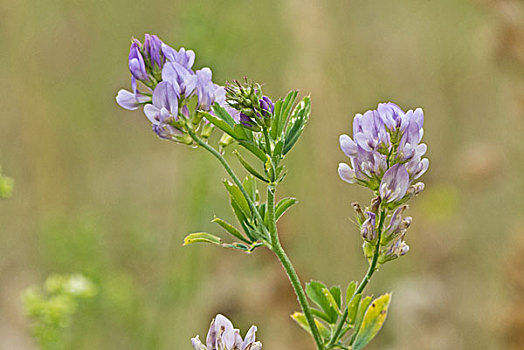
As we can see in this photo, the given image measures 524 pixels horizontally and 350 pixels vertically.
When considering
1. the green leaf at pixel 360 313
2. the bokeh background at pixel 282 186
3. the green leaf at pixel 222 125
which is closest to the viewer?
the green leaf at pixel 222 125

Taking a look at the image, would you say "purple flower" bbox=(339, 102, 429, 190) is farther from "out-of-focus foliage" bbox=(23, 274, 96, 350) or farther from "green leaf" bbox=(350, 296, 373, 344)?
"out-of-focus foliage" bbox=(23, 274, 96, 350)

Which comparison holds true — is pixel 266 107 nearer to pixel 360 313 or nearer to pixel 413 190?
pixel 413 190

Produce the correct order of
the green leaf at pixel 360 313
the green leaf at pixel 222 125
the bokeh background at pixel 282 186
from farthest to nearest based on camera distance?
the bokeh background at pixel 282 186, the green leaf at pixel 360 313, the green leaf at pixel 222 125

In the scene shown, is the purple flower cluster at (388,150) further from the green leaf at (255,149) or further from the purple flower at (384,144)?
the green leaf at (255,149)

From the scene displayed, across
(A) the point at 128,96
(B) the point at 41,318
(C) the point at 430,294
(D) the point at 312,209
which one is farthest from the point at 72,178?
(A) the point at 128,96

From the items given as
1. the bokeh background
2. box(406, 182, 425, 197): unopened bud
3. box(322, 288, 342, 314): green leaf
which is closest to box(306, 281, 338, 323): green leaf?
box(322, 288, 342, 314): green leaf

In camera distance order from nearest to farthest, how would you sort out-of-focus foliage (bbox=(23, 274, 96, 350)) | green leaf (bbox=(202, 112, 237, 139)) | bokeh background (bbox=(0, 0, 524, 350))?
1. green leaf (bbox=(202, 112, 237, 139))
2. out-of-focus foliage (bbox=(23, 274, 96, 350))
3. bokeh background (bbox=(0, 0, 524, 350))

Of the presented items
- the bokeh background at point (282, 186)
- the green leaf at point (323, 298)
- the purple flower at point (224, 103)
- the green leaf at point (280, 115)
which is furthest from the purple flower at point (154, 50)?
the bokeh background at point (282, 186)
